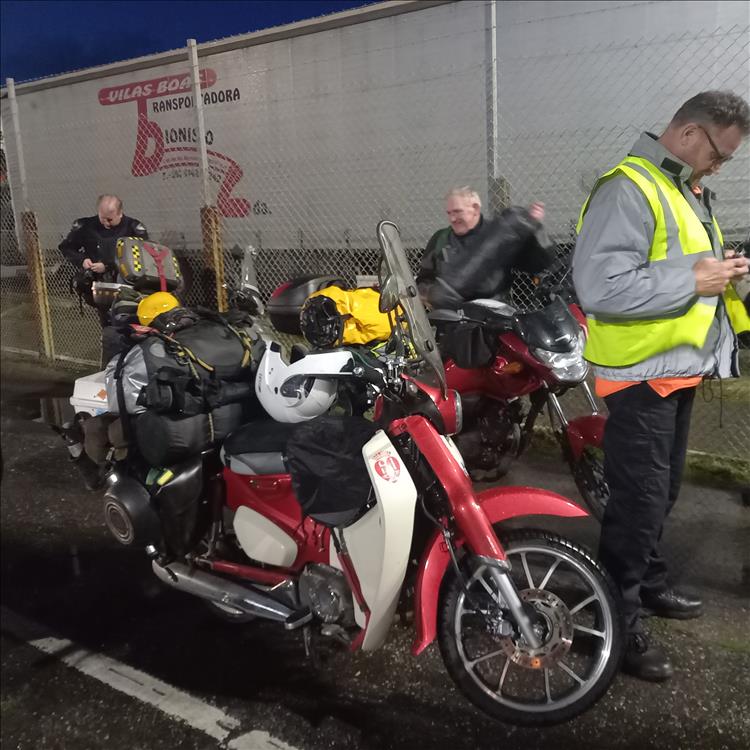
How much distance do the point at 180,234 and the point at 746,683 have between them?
24.5 ft

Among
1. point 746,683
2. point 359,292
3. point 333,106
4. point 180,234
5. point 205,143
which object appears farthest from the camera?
point 180,234

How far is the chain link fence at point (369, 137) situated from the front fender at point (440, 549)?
6.51 feet

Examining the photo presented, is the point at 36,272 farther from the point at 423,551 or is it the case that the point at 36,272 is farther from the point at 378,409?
the point at 423,551

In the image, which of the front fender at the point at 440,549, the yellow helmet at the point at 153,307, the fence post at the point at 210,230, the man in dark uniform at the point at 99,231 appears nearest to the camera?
the front fender at the point at 440,549

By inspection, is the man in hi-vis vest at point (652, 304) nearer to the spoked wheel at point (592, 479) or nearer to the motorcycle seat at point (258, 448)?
the spoked wheel at point (592, 479)

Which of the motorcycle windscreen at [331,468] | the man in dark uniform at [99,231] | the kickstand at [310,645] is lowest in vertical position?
the kickstand at [310,645]

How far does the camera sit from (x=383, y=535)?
7.39 ft

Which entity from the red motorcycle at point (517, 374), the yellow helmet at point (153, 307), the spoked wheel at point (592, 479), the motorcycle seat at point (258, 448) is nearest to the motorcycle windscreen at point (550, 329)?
the red motorcycle at point (517, 374)

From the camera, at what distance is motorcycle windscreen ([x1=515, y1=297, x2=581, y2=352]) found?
126 inches

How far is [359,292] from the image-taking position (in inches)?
126

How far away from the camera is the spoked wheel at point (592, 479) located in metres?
3.33

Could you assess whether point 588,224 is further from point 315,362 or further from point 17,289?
point 17,289

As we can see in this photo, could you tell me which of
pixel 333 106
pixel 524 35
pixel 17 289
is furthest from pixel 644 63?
pixel 17 289

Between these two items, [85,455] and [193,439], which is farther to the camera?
[85,455]
